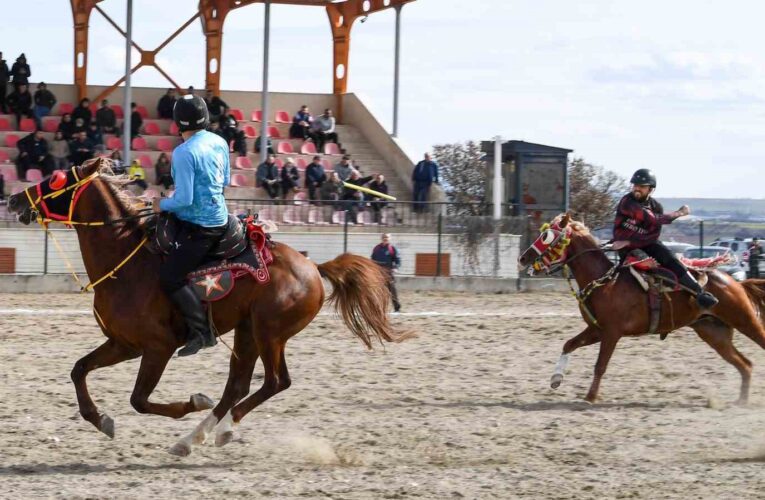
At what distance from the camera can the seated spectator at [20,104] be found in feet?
79.6

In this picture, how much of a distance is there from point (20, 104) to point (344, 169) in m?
6.79

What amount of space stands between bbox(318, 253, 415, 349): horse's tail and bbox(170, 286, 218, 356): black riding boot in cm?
110

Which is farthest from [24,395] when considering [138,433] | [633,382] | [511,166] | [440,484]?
[511,166]

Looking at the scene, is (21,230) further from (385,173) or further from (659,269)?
(659,269)

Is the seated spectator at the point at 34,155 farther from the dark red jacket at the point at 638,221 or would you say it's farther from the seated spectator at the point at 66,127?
the dark red jacket at the point at 638,221

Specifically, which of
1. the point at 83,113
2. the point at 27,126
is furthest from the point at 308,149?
the point at 27,126

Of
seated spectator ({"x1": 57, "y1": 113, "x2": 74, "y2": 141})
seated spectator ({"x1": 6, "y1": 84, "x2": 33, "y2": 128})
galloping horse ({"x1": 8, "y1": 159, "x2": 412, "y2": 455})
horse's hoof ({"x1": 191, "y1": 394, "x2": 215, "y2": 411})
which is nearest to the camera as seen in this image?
galloping horse ({"x1": 8, "y1": 159, "x2": 412, "y2": 455})

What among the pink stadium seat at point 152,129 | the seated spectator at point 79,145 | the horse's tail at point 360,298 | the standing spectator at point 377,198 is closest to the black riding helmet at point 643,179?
the horse's tail at point 360,298

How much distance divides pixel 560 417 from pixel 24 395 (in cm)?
448

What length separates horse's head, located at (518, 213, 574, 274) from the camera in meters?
11.0

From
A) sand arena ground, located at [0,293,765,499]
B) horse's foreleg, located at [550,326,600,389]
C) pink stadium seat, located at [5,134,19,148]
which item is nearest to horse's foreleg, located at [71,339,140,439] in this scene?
sand arena ground, located at [0,293,765,499]

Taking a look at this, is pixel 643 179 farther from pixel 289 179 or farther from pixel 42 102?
pixel 42 102

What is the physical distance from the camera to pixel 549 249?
11.0 m

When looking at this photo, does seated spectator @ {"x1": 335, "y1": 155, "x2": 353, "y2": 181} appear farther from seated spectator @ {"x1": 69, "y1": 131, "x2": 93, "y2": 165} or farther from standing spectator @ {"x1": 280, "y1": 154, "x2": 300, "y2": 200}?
seated spectator @ {"x1": 69, "y1": 131, "x2": 93, "y2": 165}
